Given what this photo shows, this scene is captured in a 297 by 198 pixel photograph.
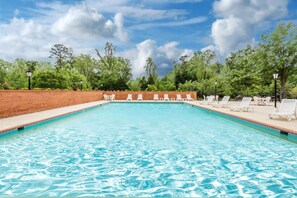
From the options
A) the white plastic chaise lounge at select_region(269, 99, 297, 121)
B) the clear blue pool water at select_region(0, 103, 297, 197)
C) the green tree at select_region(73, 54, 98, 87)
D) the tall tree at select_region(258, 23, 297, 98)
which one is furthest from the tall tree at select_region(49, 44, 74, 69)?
the white plastic chaise lounge at select_region(269, 99, 297, 121)

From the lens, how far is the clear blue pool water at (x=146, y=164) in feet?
11.5

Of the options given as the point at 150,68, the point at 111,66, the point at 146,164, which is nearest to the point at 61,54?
the point at 111,66

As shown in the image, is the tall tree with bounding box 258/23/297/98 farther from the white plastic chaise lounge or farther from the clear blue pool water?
the clear blue pool water

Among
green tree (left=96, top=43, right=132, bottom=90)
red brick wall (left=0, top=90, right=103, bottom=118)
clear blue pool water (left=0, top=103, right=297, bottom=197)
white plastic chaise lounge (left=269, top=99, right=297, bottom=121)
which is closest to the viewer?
clear blue pool water (left=0, top=103, right=297, bottom=197)

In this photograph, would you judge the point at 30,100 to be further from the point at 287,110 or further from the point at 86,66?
the point at 86,66

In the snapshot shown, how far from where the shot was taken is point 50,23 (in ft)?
78.6

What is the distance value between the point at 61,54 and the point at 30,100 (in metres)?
32.5

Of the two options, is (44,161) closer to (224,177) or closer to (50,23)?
(224,177)

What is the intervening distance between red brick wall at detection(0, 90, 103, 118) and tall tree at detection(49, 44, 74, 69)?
25.9m

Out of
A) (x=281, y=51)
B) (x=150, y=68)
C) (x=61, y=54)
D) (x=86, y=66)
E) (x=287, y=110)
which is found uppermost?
(x=61, y=54)

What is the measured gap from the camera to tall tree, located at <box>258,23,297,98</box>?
21867 millimetres

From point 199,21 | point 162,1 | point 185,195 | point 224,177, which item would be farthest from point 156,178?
point 199,21

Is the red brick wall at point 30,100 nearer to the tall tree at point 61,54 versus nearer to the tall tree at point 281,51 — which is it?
the tall tree at point 281,51

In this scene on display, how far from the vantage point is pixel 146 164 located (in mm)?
4656
